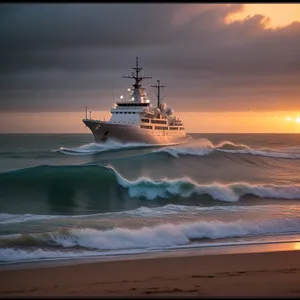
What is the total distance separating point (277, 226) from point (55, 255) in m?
2.89

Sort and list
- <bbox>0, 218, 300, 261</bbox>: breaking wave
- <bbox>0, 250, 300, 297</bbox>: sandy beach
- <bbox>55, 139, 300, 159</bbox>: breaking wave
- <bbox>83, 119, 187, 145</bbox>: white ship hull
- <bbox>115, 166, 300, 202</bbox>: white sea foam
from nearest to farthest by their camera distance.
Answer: <bbox>0, 250, 300, 297</bbox>: sandy beach
<bbox>0, 218, 300, 261</bbox>: breaking wave
<bbox>115, 166, 300, 202</bbox>: white sea foam
<bbox>55, 139, 300, 159</bbox>: breaking wave
<bbox>83, 119, 187, 145</bbox>: white ship hull

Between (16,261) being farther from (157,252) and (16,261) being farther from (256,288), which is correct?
(256,288)

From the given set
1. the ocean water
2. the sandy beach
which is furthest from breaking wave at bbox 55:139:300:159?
the sandy beach

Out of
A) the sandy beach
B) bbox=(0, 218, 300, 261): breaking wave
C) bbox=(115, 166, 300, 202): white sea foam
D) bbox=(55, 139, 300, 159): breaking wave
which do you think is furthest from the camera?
bbox=(55, 139, 300, 159): breaking wave

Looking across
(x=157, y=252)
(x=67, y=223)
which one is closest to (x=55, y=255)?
(x=157, y=252)

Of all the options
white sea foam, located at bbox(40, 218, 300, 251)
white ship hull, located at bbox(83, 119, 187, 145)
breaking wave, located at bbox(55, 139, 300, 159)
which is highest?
white ship hull, located at bbox(83, 119, 187, 145)

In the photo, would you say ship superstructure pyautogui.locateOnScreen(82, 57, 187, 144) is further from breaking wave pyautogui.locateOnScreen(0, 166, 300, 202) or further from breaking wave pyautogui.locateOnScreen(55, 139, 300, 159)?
breaking wave pyautogui.locateOnScreen(0, 166, 300, 202)

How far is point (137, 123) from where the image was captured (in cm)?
2819

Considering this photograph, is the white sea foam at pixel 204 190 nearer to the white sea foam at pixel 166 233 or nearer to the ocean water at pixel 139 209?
the ocean water at pixel 139 209

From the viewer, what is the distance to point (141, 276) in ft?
11.0

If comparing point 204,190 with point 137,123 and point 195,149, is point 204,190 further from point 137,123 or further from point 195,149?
point 137,123

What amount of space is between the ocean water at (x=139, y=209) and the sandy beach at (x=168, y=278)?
555mm

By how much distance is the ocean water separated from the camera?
4.64m

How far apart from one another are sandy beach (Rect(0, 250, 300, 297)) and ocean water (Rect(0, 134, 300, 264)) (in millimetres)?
555
